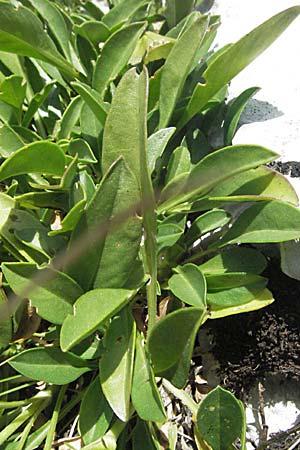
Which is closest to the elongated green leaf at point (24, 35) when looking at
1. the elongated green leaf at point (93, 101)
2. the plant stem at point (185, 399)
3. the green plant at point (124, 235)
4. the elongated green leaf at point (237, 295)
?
the green plant at point (124, 235)

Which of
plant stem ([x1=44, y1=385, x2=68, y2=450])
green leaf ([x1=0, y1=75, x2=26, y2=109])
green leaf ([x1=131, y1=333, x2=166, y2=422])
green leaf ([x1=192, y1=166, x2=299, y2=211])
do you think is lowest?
plant stem ([x1=44, y1=385, x2=68, y2=450])

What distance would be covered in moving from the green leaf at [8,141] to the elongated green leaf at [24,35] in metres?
0.18

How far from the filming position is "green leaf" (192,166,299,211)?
3.88 feet

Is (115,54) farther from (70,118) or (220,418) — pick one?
(220,418)

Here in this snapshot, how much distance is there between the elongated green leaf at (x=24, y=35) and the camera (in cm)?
126

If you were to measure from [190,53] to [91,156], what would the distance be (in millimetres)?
304

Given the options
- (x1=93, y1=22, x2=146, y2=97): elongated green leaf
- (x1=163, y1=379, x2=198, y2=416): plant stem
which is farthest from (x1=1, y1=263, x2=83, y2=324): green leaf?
(x1=93, y1=22, x2=146, y2=97): elongated green leaf

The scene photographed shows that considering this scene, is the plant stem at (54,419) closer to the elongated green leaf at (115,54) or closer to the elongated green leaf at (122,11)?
the elongated green leaf at (115,54)

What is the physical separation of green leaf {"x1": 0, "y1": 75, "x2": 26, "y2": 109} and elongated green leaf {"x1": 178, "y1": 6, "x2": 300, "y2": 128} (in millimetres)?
391

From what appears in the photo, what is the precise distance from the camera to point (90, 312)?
→ 1010mm

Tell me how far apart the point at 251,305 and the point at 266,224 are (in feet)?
0.55

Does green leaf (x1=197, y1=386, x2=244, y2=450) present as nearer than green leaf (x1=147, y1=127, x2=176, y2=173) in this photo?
Yes

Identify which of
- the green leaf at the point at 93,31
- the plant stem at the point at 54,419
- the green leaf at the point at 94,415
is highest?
the green leaf at the point at 93,31

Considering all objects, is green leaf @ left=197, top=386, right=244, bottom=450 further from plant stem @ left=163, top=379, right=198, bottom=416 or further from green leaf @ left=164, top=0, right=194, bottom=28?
green leaf @ left=164, top=0, right=194, bottom=28
